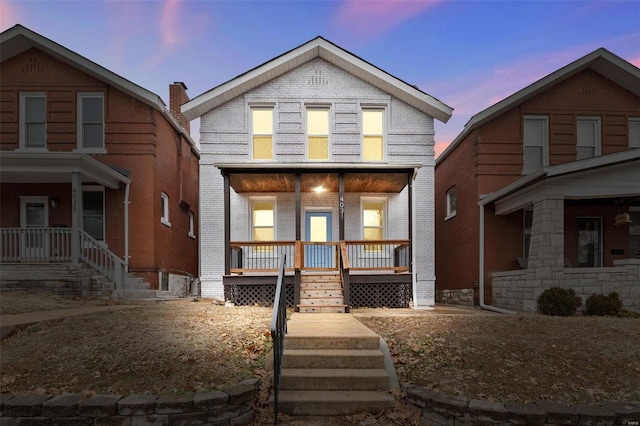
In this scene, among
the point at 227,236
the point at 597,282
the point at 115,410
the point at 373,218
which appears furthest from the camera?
the point at 373,218

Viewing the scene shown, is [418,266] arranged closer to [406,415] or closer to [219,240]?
[219,240]

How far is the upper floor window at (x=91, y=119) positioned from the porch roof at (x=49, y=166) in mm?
1795

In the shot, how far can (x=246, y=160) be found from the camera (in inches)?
510

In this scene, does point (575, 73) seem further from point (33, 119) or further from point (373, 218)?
point (33, 119)

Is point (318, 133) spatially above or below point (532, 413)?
above

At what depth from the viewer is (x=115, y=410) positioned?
4000mm

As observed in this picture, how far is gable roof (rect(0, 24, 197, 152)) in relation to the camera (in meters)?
12.6

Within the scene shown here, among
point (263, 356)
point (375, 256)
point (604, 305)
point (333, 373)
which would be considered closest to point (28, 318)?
point (263, 356)

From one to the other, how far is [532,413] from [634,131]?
46.3ft

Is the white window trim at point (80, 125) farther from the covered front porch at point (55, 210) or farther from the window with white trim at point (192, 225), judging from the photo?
the window with white trim at point (192, 225)

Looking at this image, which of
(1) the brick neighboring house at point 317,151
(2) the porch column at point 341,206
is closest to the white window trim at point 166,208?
(1) the brick neighboring house at point 317,151

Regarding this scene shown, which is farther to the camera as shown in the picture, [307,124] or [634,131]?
[634,131]

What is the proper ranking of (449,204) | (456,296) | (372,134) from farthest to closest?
(449,204), (456,296), (372,134)

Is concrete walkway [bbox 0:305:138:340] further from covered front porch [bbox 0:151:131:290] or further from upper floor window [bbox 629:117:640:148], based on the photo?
upper floor window [bbox 629:117:640:148]
